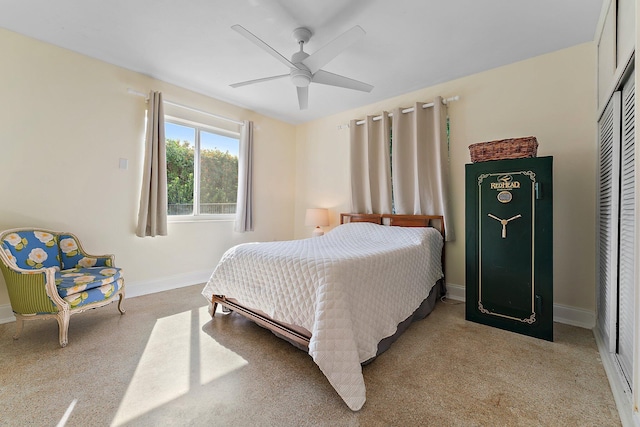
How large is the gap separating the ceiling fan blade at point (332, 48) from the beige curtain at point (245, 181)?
204cm

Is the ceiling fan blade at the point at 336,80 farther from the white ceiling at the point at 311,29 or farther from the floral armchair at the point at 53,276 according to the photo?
the floral armchair at the point at 53,276

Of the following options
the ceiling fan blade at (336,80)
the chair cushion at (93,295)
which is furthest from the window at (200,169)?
the ceiling fan blade at (336,80)

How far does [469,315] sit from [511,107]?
2217mm

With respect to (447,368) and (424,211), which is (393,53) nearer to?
(424,211)

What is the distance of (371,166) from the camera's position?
12.8 ft

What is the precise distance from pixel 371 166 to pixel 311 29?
1957mm

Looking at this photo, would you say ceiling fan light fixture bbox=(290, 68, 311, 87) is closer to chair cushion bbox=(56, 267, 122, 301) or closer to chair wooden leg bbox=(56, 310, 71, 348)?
chair cushion bbox=(56, 267, 122, 301)

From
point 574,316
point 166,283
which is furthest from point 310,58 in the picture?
point 574,316

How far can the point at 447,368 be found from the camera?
1834 millimetres

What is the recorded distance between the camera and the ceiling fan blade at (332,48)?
6.35 ft

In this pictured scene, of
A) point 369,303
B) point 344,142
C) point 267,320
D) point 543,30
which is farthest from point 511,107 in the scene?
point 267,320

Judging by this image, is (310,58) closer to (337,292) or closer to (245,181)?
(337,292)

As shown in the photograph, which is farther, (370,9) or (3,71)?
(3,71)

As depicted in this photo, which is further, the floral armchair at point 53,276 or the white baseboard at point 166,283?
the white baseboard at point 166,283
